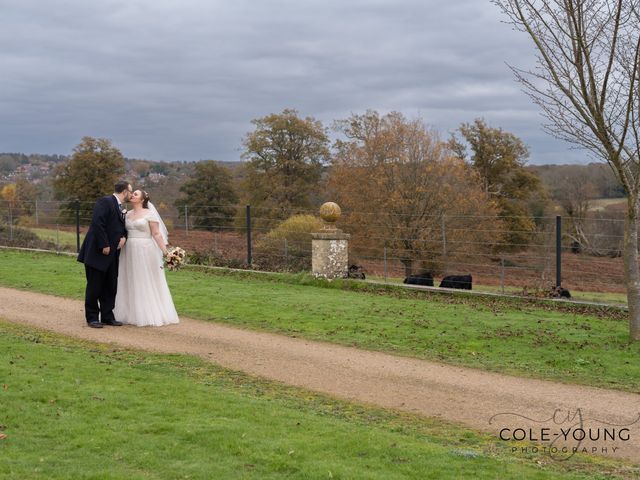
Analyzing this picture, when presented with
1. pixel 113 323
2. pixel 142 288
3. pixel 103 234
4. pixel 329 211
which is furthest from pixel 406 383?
pixel 329 211

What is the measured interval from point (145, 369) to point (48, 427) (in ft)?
8.58

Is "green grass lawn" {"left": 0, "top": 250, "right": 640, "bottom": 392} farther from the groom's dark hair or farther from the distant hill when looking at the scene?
the distant hill

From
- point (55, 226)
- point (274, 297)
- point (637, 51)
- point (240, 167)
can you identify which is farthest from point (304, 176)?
point (637, 51)

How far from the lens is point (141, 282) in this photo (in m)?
11.9

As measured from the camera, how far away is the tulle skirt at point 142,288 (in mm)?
11812

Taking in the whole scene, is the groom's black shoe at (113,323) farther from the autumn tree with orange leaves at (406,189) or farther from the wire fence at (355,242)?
the autumn tree with orange leaves at (406,189)

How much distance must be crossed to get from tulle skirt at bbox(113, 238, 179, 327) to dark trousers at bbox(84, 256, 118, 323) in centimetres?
15

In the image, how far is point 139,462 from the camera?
5281 mm

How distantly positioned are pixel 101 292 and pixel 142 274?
70cm

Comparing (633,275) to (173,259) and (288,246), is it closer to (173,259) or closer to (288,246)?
(173,259)

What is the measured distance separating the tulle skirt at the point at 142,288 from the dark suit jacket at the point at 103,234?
317 mm

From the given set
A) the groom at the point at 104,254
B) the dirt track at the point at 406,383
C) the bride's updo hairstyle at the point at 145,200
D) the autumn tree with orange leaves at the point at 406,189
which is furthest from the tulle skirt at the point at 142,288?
the autumn tree with orange leaves at the point at 406,189

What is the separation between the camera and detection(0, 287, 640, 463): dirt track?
688 centimetres

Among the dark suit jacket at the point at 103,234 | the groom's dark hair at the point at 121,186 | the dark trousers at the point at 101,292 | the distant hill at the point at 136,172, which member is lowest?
the dark trousers at the point at 101,292
